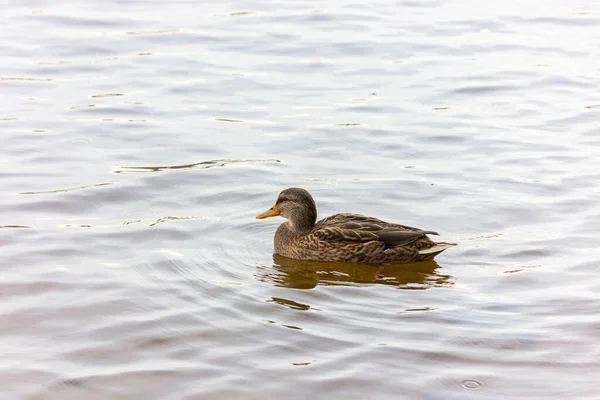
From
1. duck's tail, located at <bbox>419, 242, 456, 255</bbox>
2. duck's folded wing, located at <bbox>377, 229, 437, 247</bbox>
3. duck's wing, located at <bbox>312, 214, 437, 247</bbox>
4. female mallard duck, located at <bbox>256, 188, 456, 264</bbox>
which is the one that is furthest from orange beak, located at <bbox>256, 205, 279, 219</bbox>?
duck's tail, located at <bbox>419, 242, 456, 255</bbox>

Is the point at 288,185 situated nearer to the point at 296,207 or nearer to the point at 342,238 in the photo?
the point at 296,207

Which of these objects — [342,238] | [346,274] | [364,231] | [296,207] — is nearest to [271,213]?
[296,207]

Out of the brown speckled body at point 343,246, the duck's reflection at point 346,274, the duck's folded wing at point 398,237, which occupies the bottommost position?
the duck's reflection at point 346,274

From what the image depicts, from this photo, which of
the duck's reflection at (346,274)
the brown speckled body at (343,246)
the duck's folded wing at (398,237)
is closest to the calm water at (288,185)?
the duck's reflection at (346,274)

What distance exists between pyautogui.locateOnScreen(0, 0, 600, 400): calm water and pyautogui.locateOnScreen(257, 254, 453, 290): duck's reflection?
0.12 feet

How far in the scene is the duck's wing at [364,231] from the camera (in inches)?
347

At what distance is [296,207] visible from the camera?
9.43 metres

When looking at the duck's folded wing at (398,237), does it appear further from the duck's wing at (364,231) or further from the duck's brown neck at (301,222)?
the duck's brown neck at (301,222)

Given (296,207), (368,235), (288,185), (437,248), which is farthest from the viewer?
(288,185)

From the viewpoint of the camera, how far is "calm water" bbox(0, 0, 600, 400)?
662cm

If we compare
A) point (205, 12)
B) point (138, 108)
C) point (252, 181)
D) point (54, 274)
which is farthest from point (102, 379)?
point (205, 12)

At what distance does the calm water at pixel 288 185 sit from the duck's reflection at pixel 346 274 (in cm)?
4

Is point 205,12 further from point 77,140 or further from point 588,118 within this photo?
point 588,118

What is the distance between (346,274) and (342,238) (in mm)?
473
